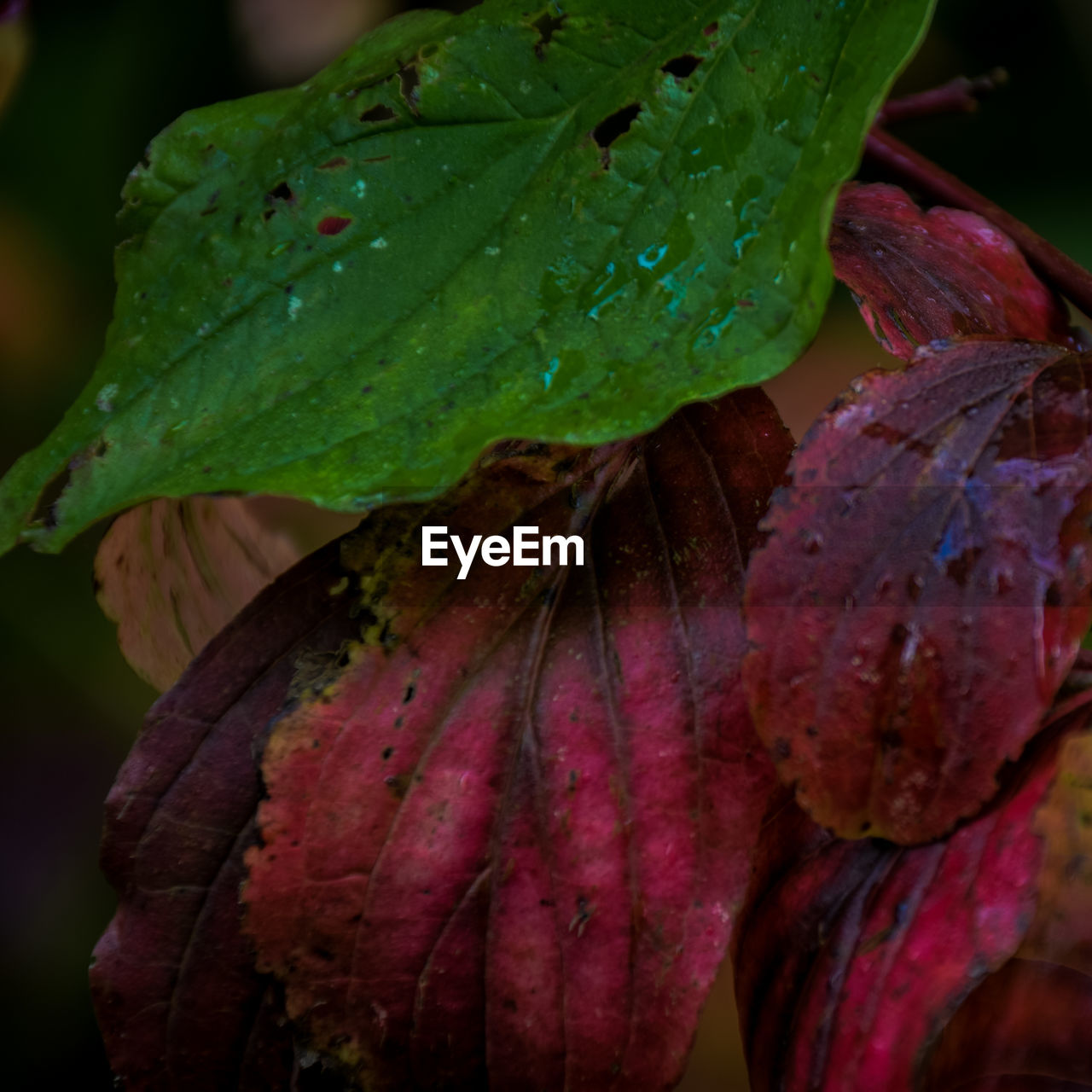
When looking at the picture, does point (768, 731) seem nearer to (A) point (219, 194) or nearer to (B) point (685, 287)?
(B) point (685, 287)

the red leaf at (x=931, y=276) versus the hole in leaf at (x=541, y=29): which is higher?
the hole in leaf at (x=541, y=29)

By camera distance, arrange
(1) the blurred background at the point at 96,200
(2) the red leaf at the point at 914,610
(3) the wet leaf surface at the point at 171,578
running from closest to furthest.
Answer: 1. (2) the red leaf at the point at 914,610
2. (3) the wet leaf surface at the point at 171,578
3. (1) the blurred background at the point at 96,200

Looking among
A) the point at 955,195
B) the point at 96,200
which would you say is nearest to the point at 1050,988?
the point at 955,195

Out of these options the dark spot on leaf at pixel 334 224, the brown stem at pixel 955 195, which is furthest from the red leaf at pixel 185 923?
the brown stem at pixel 955 195

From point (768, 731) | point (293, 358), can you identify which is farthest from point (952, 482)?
point (293, 358)

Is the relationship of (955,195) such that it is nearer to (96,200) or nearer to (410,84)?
(410,84)

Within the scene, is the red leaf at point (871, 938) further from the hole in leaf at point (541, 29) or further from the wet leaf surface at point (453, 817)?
the hole in leaf at point (541, 29)
